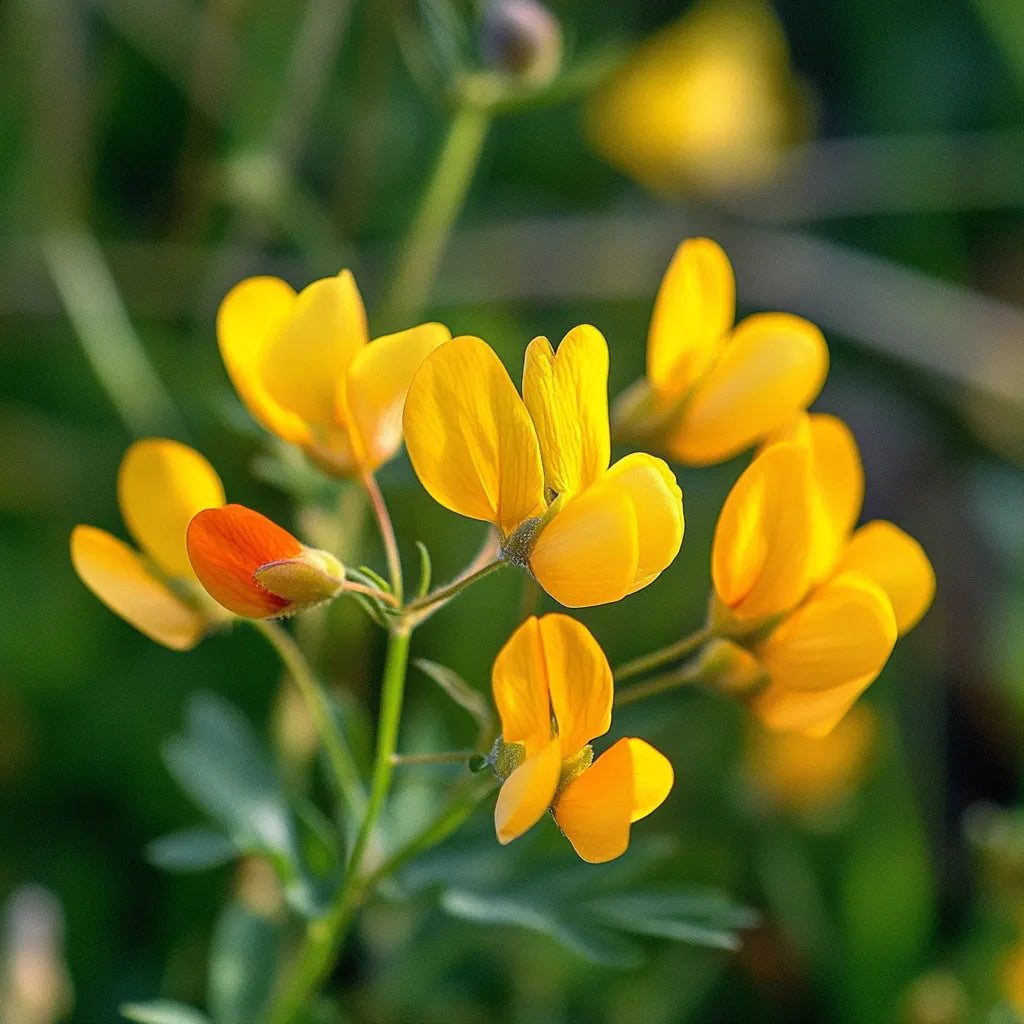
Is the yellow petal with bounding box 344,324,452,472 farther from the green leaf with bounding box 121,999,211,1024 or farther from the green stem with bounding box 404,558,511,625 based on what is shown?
the green leaf with bounding box 121,999,211,1024

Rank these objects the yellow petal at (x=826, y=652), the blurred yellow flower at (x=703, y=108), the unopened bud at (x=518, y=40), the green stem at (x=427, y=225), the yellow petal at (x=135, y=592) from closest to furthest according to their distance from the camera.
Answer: the yellow petal at (x=826, y=652) < the yellow petal at (x=135, y=592) < the unopened bud at (x=518, y=40) < the green stem at (x=427, y=225) < the blurred yellow flower at (x=703, y=108)

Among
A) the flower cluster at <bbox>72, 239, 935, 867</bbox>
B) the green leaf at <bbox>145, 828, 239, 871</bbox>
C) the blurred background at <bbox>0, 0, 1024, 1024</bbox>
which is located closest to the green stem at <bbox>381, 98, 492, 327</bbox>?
the blurred background at <bbox>0, 0, 1024, 1024</bbox>

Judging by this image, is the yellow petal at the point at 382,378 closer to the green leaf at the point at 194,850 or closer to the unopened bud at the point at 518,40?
the green leaf at the point at 194,850

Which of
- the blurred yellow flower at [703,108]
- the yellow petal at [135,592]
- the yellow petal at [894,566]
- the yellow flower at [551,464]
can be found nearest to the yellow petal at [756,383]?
the yellow petal at [894,566]

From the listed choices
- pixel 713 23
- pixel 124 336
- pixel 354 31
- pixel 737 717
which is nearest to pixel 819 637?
pixel 737 717

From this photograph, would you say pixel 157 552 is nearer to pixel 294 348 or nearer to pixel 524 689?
pixel 294 348

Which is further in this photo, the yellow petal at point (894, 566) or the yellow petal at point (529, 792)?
the yellow petal at point (894, 566)
